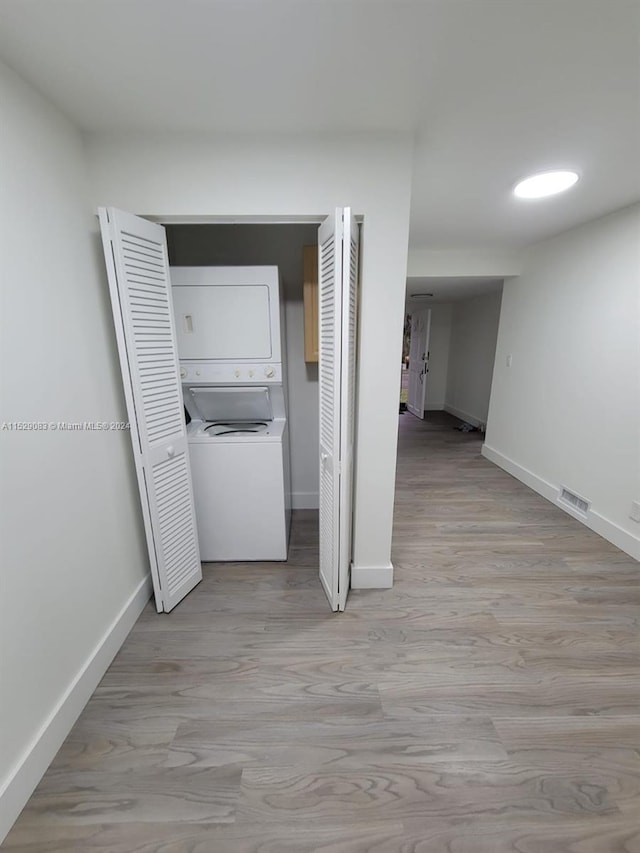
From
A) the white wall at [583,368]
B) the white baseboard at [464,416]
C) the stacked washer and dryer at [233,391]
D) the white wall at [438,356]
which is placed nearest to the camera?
the stacked washer and dryer at [233,391]

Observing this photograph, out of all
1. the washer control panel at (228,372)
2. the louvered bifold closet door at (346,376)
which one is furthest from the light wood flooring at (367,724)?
the washer control panel at (228,372)

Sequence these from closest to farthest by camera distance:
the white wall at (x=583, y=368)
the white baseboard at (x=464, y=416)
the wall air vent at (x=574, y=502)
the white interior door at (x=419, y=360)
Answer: the white wall at (x=583, y=368)
the wall air vent at (x=574, y=502)
the white baseboard at (x=464, y=416)
the white interior door at (x=419, y=360)

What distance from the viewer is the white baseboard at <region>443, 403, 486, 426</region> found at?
5293mm

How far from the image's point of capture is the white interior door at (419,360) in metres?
5.91

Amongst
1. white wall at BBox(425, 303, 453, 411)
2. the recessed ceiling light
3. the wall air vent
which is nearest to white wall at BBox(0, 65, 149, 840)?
the recessed ceiling light

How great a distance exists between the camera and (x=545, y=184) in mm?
1800

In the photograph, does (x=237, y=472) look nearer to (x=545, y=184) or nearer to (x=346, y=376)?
(x=346, y=376)

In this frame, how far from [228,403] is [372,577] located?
1461mm

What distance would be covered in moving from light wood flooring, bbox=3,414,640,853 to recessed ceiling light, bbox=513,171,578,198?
7.67 feet

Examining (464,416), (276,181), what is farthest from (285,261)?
(464,416)

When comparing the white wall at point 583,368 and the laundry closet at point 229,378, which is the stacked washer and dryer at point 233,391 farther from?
the white wall at point 583,368

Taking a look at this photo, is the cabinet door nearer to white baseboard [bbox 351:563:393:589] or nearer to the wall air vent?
white baseboard [bbox 351:563:393:589]

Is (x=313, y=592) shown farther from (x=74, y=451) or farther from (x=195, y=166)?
(x=195, y=166)

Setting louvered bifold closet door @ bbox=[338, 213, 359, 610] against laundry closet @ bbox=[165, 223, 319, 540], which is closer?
louvered bifold closet door @ bbox=[338, 213, 359, 610]
